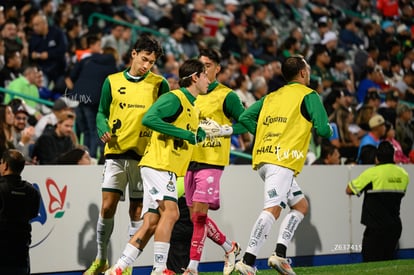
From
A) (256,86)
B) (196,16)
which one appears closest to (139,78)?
(256,86)

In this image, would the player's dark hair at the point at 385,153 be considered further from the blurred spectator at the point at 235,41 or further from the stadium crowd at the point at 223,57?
the blurred spectator at the point at 235,41

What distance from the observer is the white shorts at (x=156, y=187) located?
382 inches

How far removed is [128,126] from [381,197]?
4658mm

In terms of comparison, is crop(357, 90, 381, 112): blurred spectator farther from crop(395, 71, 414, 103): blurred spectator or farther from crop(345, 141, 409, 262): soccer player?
crop(345, 141, 409, 262): soccer player

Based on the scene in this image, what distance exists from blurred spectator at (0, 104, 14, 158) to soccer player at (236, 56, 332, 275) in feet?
13.9

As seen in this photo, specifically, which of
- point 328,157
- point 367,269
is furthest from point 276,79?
point 367,269

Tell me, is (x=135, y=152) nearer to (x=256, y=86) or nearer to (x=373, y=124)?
(x=373, y=124)

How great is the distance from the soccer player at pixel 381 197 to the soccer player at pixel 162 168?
441 centimetres

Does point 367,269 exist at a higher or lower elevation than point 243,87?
lower

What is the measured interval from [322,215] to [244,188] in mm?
1533

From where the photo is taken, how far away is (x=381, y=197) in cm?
1373

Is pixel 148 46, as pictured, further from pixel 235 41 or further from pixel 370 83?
pixel 370 83

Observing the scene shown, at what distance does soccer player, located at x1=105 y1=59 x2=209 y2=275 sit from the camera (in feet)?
31.6

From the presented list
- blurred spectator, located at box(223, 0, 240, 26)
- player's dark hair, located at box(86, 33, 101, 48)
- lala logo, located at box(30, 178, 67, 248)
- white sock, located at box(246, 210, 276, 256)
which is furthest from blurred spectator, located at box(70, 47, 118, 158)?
blurred spectator, located at box(223, 0, 240, 26)
